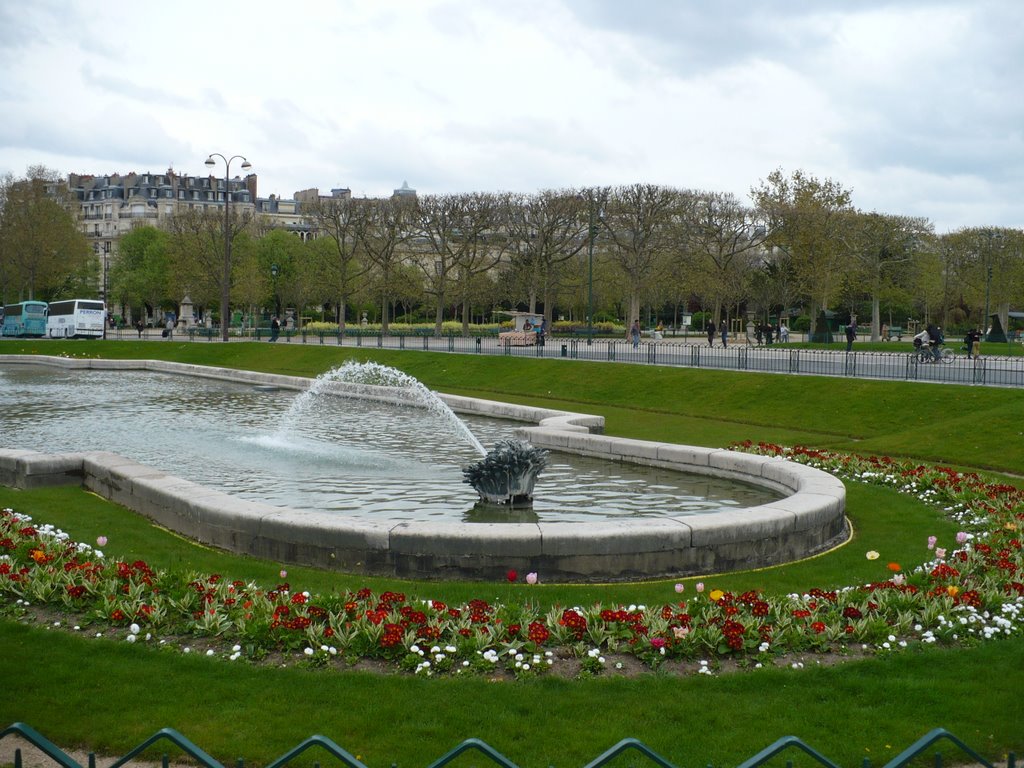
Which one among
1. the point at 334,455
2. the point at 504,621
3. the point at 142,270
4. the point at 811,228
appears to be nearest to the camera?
the point at 504,621

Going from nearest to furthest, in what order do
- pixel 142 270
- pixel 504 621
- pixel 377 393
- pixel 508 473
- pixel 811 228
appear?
pixel 504 621 < pixel 508 473 < pixel 377 393 < pixel 811 228 < pixel 142 270

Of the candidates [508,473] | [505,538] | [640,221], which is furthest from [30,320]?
[505,538]

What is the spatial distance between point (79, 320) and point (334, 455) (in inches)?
1939

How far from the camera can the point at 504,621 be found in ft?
25.3

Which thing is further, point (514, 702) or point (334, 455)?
point (334, 455)

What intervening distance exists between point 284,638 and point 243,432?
1353 cm

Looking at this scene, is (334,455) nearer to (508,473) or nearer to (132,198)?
(508,473)

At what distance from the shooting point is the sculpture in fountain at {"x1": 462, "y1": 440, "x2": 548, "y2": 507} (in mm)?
12703

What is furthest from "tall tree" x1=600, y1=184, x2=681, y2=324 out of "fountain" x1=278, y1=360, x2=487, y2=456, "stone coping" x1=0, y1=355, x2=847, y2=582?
"stone coping" x1=0, y1=355, x2=847, y2=582

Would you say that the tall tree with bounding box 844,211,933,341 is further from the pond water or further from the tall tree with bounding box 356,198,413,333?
the pond water

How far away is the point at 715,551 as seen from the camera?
10156 millimetres

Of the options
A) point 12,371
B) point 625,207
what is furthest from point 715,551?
point 625,207

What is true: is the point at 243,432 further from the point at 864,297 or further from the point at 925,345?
the point at 864,297

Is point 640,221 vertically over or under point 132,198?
under
